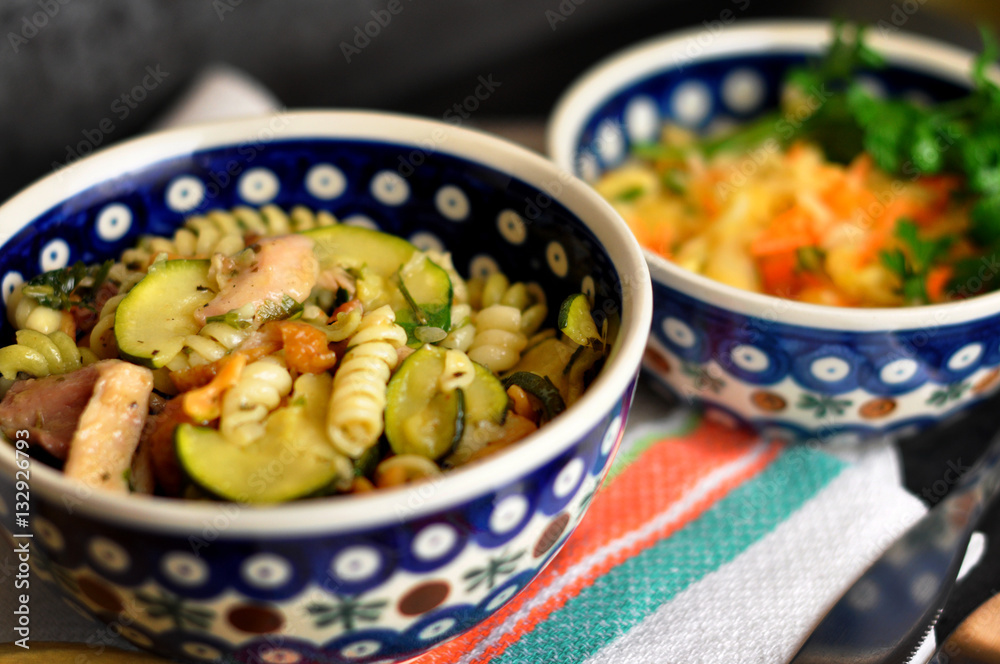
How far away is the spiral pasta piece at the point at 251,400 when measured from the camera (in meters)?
0.85

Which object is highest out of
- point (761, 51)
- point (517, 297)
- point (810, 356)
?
point (761, 51)

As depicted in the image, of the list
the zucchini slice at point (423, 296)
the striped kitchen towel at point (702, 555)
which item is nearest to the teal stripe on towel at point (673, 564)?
the striped kitchen towel at point (702, 555)

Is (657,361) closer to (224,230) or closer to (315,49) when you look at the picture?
(224,230)

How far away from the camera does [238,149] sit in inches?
47.7

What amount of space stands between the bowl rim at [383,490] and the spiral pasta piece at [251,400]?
0.09 metres

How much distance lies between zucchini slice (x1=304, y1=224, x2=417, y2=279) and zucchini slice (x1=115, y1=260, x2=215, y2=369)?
158mm

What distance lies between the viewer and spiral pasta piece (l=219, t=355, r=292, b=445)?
85cm

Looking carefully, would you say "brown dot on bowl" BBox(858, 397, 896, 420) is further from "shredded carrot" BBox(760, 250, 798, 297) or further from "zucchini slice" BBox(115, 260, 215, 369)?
"zucchini slice" BBox(115, 260, 215, 369)

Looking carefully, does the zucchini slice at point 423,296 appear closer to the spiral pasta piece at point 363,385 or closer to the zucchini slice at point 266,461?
the spiral pasta piece at point 363,385

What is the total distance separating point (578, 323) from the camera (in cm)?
103

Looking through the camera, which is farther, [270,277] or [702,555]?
[702,555]

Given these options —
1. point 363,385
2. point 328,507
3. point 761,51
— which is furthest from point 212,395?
point 761,51

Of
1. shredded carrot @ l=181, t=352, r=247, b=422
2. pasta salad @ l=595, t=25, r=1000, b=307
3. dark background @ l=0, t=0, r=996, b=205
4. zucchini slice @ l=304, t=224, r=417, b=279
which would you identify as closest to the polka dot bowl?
pasta salad @ l=595, t=25, r=1000, b=307

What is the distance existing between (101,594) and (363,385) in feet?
1.03
